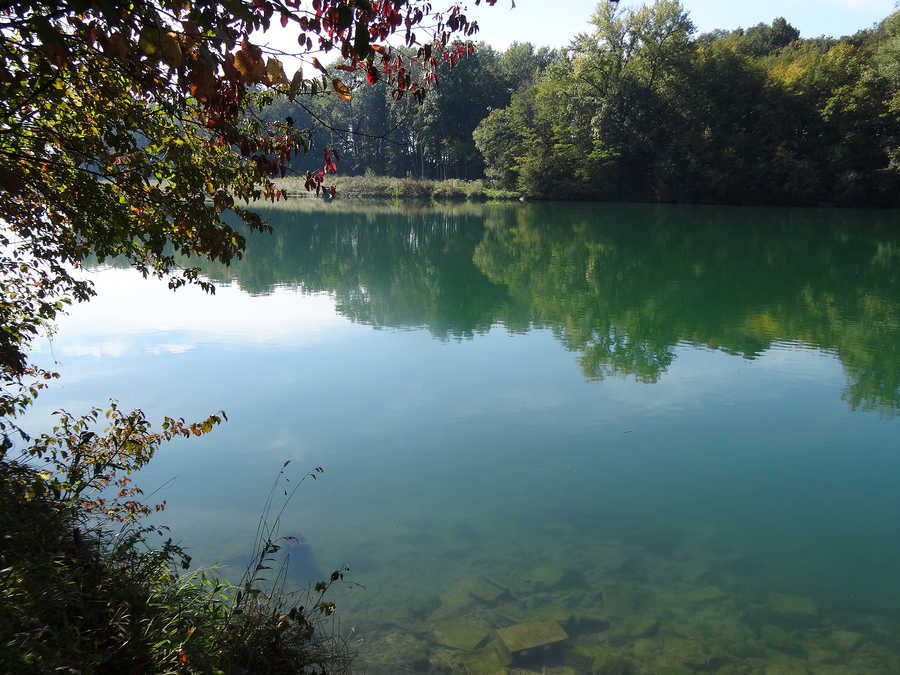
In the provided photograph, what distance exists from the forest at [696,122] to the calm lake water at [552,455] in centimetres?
3376

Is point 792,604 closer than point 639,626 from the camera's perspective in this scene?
No

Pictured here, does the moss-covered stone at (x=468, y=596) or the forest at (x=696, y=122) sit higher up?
the forest at (x=696, y=122)

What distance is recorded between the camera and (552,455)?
737 cm

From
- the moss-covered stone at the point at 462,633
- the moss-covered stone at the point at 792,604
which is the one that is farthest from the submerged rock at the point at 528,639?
the moss-covered stone at the point at 792,604

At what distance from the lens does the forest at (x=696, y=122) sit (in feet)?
146

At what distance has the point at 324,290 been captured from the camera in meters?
18.0

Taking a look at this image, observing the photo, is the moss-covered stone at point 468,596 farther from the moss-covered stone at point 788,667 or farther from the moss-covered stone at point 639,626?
A: the moss-covered stone at point 788,667

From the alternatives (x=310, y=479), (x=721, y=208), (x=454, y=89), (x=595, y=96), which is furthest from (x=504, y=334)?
(x=454, y=89)

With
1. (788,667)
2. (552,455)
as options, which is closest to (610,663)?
(788,667)

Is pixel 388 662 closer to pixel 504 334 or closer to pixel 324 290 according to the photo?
pixel 504 334

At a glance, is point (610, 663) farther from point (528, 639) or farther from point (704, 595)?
point (704, 595)

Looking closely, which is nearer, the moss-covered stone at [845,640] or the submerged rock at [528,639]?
the submerged rock at [528,639]

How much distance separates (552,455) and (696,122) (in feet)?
163

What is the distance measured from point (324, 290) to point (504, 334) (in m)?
6.92
